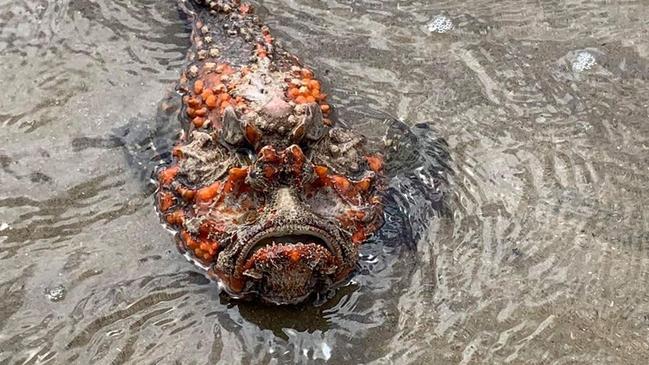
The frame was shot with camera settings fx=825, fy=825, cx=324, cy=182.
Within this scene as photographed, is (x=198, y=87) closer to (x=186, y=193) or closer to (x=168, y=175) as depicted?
(x=168, y=175)

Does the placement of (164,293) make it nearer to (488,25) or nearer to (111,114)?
(111,114)

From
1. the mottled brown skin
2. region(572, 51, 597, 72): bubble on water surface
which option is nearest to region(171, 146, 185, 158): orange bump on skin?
the mottled brown skin

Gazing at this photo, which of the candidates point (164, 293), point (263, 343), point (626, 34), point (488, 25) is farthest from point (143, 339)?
point (626, 34)

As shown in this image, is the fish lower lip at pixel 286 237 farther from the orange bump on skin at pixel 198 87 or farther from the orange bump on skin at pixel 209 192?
the orange bump on skin at pixel 198 87

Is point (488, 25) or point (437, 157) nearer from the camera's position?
point (437, 157)

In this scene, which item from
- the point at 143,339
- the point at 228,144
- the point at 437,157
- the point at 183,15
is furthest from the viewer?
the point at 183,15

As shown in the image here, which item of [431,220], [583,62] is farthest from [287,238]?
[583,62]

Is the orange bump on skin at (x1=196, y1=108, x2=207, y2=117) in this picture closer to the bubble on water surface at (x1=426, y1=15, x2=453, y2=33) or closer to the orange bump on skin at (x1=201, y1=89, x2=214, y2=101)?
the orange bump on skin at (x1=201, y1=89, x2=214, y2=101)
